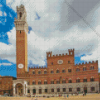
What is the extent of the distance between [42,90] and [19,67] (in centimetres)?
1333

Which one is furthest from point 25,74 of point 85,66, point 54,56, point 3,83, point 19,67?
point 85,66

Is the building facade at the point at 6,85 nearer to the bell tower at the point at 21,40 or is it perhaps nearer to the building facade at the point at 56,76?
the building facade at the point at 56,76

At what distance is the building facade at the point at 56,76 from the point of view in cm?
5325

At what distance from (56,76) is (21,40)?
21396mm

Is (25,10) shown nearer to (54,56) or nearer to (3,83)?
(54,56)

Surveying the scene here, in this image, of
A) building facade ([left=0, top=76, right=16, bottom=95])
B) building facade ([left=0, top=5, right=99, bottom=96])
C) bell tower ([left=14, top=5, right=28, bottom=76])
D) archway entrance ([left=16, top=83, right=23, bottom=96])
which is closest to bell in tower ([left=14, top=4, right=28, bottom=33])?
bell tower ([left=14, top=5, right=28, bottom=76])

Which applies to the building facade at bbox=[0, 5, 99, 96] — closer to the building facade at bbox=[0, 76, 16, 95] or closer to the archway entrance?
the archway entrance

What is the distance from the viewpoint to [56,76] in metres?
56.8

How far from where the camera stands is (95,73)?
52.8 metres

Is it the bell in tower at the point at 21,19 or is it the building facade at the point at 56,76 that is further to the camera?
the bell in tower at the point at 21,19

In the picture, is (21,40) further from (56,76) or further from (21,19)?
(56,76)

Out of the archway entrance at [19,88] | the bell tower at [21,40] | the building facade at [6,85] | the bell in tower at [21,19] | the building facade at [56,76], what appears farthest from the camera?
the bell in tower at [21,19]

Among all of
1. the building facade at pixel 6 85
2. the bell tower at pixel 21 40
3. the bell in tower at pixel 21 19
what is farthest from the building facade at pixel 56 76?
the bell in tower at pixel 21 19

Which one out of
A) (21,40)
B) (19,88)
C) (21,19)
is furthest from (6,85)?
(21,19)
